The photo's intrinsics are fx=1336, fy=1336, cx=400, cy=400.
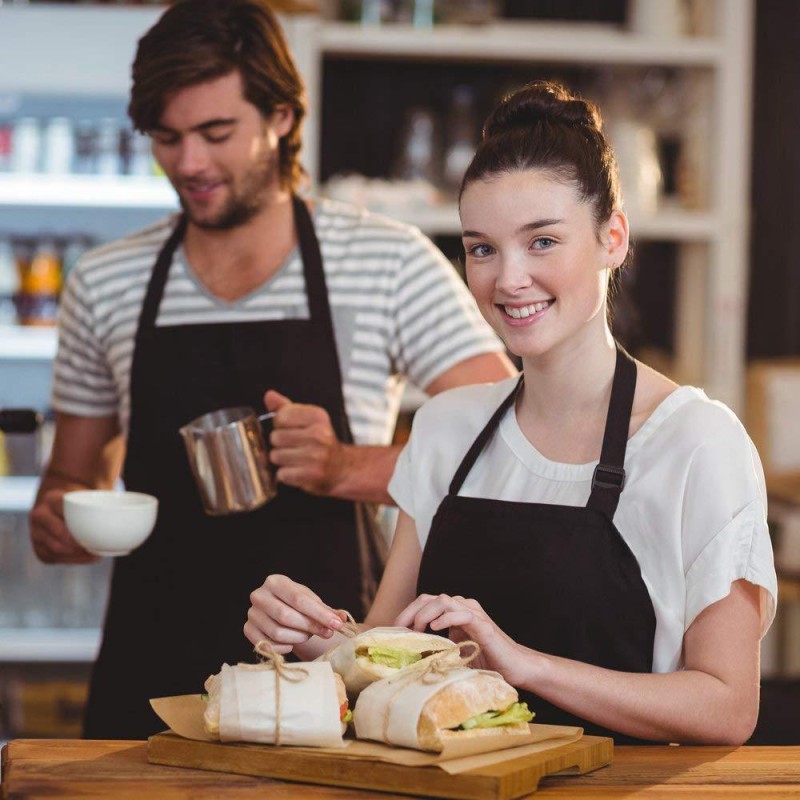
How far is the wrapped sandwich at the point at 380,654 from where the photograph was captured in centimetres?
133

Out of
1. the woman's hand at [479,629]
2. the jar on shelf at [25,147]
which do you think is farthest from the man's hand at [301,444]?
the jar on shelf at [25,147]

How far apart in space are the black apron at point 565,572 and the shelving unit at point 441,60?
6.64 ft

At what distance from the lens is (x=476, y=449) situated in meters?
1.70

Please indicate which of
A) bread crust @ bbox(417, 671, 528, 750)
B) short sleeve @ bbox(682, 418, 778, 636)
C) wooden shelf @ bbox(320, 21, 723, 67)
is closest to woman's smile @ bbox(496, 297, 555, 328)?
short sleeve @ bbox(682, 418, 778, 636)

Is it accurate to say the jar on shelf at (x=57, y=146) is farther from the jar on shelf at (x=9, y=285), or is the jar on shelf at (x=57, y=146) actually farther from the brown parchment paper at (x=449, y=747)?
the brown parchment paper at (x=449, y=747)

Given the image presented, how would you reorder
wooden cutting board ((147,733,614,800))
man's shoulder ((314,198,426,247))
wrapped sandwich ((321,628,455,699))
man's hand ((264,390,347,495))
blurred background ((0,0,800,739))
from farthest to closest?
blurred background ((0,0,800,739)), man's shoulder ((314,198,426,247)), man's hand ((264,390,347,495)), wrapped sandwich ((321,628,455,699)), wooden cutting board ((147,733,614,800))

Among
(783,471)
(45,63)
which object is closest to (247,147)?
(45,63)

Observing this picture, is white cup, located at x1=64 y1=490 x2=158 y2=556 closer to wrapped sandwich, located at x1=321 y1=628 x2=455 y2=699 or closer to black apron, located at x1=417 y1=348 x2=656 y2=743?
black apron, located at x1=417 y1=348 x2=656 y2=743

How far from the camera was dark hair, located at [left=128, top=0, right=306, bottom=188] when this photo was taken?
2074 mm

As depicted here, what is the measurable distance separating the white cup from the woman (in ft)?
1.26

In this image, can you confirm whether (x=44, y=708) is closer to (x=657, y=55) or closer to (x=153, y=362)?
(x=153, y=362)

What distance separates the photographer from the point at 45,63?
11.4 ft

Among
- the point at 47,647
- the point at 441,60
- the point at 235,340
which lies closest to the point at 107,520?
the point at 235,340

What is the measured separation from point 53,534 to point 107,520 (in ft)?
1.27
